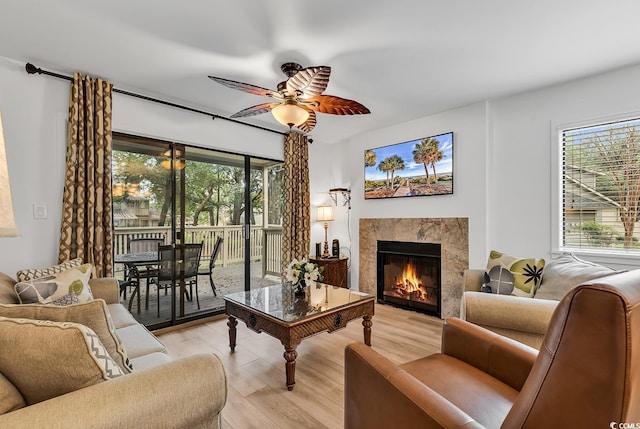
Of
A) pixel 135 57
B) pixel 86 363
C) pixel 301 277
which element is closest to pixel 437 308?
pixel 301 277

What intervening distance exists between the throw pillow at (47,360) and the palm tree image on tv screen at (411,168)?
140 inches

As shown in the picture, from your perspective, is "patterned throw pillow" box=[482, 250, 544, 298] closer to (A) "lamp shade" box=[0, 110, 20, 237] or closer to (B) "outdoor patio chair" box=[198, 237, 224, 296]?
(A) "lamp shade" box=[0, 110, 20, 237]

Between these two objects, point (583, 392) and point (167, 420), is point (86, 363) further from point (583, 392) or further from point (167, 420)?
point (583, 392)

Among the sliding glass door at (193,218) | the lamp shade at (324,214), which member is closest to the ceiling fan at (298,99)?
the sliding glass door at (193,218)

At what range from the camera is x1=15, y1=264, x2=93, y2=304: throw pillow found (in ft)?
6.59

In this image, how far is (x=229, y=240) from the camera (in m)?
3.96

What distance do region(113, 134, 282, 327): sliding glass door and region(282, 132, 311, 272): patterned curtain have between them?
23cm

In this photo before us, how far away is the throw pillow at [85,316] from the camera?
1094 mm

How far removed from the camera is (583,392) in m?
0.62

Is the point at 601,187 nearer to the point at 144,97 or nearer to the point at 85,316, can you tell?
the point at 85,316

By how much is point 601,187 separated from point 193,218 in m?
4.10

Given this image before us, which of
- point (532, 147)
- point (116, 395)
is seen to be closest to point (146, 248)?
point (116, 395)

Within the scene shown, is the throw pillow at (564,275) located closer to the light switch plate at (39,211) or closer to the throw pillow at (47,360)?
the throw pillow at (47,360)

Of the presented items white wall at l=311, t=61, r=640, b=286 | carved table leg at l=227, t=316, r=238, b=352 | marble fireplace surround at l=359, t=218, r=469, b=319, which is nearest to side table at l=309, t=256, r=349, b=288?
marble fireplace surround at l=359, t=218, r=469, b=319
